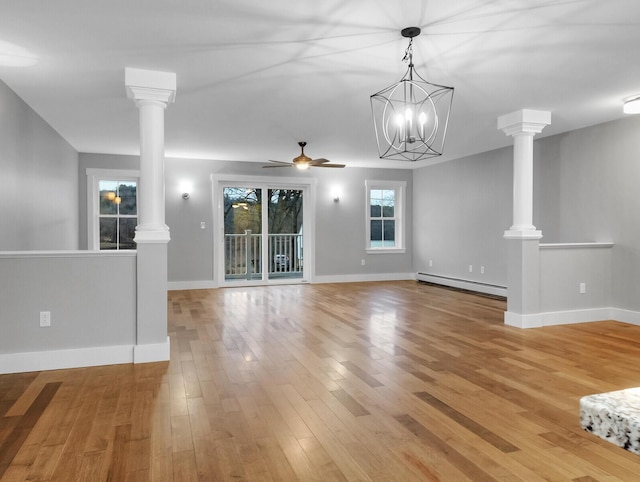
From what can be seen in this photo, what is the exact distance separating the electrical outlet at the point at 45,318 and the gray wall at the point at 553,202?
17.8 ft

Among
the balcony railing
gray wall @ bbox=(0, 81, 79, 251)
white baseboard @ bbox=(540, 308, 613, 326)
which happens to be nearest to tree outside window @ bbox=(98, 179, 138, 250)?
gray wall @ bbox=(0, 81, 79, 251)

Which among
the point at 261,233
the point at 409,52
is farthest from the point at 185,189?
A: the point at 409,52

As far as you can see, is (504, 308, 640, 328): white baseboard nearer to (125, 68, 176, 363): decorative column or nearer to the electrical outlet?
(125, 68, 176, 363): decorative column

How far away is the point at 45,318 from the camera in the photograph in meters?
3.55

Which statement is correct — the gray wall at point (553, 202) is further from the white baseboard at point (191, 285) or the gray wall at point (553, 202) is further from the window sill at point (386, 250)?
the white baseboard at point (191, 285)

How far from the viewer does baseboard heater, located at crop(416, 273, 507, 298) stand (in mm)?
7145

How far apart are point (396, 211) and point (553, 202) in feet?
12.4

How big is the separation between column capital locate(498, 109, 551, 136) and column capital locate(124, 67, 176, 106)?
3.62 meters

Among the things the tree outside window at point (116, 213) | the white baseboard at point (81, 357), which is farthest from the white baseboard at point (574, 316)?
the tree outside window at point (116, 213)

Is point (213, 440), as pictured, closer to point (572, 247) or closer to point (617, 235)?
point (572, 247)

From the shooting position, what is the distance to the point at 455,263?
27.2 ft

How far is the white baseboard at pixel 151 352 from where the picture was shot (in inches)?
147

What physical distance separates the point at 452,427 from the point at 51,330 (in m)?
3.11

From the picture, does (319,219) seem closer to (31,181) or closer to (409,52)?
(31,181)
